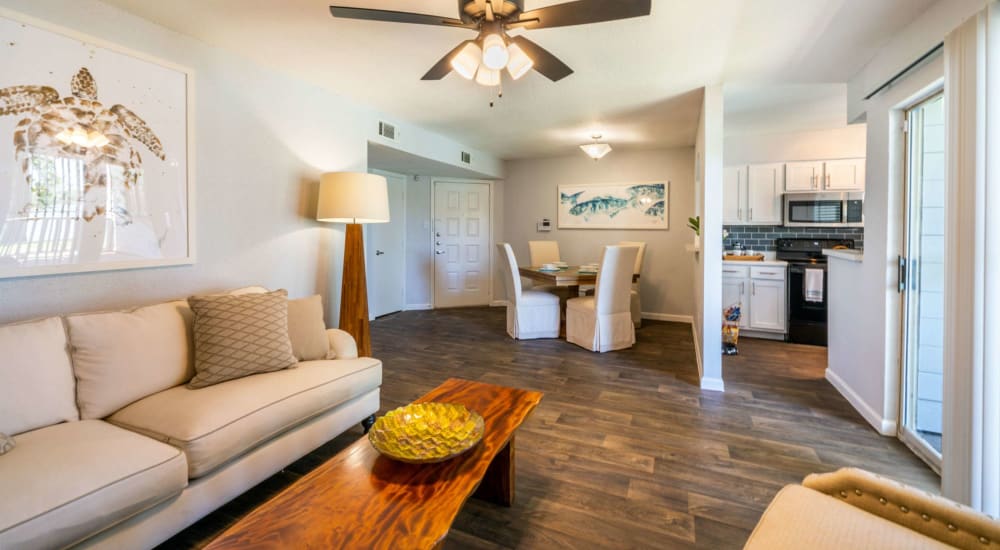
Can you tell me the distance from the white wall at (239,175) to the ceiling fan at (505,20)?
1.33 m

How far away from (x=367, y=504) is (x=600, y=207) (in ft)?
18.0

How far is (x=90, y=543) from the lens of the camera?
126cm

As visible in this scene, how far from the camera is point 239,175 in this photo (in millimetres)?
2699

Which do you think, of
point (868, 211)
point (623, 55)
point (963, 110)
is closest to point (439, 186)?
point (623, 55)

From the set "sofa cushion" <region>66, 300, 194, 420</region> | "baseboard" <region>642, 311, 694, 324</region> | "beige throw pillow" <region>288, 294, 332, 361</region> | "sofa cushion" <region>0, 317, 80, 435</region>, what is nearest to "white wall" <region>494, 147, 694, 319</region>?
"baseboard" <region>642, 311, 694, 324</region>

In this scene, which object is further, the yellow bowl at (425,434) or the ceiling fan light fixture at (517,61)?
the ceiling fan light fixture at (517,61)

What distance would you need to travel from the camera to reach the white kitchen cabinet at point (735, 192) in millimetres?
4891

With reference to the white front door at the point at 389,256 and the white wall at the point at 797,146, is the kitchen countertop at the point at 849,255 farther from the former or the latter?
the white front door at the point at 389,256

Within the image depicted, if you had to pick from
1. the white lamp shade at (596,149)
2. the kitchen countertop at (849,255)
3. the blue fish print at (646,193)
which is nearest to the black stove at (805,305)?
the kitchen countertop at (849,255)

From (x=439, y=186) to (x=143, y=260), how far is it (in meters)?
4.43

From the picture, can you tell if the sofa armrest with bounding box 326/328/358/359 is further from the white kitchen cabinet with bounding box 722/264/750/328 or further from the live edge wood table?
the white kitchen cabinet with bounding box 722/264/750/328

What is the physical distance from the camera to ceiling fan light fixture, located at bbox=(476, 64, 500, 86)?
2.17 m

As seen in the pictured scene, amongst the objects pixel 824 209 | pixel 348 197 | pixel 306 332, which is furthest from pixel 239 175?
pixel 824 209

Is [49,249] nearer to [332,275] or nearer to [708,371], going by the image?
[332,275]
